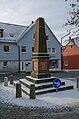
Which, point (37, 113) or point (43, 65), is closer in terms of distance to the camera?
point (37, 113)

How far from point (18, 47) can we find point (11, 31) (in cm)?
423

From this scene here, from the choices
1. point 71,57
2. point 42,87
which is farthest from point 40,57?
point 71,57

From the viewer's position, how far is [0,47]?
33125mm

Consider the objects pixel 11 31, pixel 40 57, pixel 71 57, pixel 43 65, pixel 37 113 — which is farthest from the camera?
pixel 71 57

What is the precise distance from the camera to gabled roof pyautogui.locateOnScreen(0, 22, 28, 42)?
34.1 meters

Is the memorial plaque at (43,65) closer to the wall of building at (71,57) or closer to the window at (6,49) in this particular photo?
the window at (6,49)

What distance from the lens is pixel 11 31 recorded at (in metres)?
36.8

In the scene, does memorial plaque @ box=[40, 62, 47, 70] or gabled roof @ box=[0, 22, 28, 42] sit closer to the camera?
memorial plaque @ box=[40, 62, 47, 70]

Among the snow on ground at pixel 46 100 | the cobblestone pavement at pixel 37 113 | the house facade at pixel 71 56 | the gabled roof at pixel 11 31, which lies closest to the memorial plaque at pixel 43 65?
the snow on ground at pixel 46 100

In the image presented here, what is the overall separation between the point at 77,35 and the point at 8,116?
5.72 m

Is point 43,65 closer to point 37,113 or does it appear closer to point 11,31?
point 37,113

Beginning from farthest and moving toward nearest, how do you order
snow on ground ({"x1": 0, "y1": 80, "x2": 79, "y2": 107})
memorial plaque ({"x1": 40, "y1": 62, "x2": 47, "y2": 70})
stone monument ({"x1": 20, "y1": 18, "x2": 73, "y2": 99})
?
1. memorial plaque ({"x1": 40, "y1": 62, "x2": 47, "y2": 70})
2. stone monument ({"x1": 20, "y1": 18, "x2": 73, "y2": 99})
3. snow on ground ({"x1": 0, "y1": 80, "x2": 79, "y2": 107})

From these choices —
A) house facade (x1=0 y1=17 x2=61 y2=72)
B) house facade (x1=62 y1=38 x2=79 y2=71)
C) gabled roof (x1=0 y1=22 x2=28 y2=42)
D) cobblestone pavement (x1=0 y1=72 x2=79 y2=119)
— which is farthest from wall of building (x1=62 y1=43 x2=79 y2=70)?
cobblestone pavement (x1=0 y1=72 x2=79 y2=119)

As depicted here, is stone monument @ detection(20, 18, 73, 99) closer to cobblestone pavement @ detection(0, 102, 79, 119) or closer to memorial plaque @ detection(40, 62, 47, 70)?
memorial plaque @ detection(40, 62, 47, 70)
